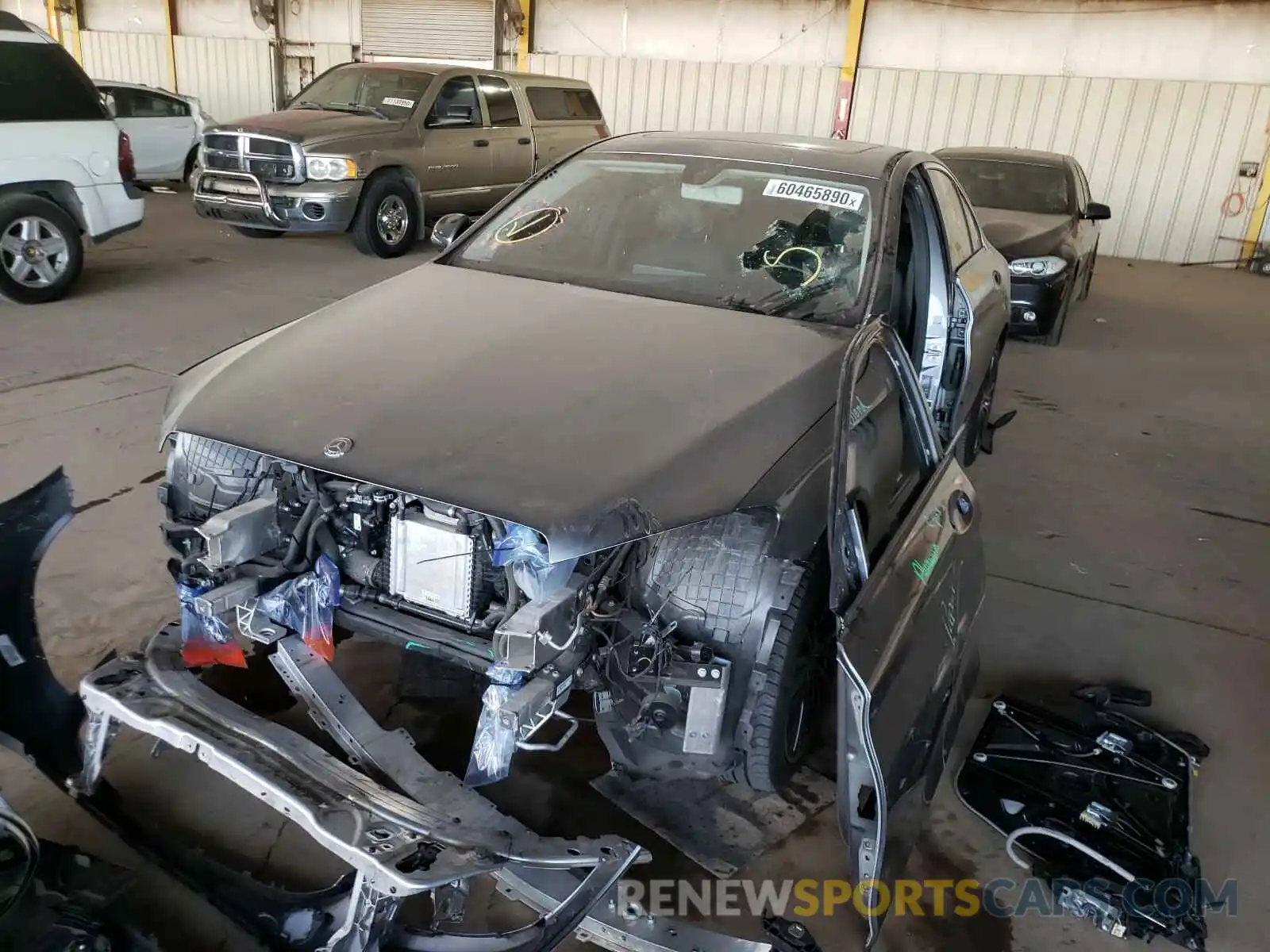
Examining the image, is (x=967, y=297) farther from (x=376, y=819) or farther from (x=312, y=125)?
(x=312, y=125)

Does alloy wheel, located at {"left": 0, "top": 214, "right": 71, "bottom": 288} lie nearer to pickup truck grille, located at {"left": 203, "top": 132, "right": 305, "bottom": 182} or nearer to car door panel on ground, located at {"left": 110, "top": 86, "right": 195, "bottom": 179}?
pickup truck grille, located at {"left": 203, "top": 132, "right": 305, "bottom": 182}

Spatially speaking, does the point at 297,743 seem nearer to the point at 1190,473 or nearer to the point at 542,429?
the point at 542,429

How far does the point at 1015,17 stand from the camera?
11.9 m

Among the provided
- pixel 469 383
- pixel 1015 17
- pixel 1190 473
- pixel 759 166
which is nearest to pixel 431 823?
pixel 469 383

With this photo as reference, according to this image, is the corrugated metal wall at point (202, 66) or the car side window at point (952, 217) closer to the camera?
the car side window at point (952, 217)

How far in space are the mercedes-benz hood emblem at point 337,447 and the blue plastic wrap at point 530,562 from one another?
37 cm

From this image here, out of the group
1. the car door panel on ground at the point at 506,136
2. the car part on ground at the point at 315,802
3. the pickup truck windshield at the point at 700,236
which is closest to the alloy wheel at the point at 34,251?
the car door panel on ground at the point at 506,136

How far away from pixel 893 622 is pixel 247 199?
799 centimetres

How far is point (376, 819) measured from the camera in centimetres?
175

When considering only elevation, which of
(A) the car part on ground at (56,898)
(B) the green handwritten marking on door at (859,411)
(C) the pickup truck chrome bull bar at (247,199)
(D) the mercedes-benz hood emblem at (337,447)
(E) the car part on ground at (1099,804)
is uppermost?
(B) the green handwritten marking on door at (859,411)

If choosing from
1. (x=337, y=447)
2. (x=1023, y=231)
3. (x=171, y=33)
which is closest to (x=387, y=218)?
(x=1023, y=231)

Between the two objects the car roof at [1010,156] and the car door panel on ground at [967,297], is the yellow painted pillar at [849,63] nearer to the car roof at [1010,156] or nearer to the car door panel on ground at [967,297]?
the car roof at [1010,156]

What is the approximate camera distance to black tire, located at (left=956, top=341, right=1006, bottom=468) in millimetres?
4379

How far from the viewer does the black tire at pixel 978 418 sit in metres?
4.38
